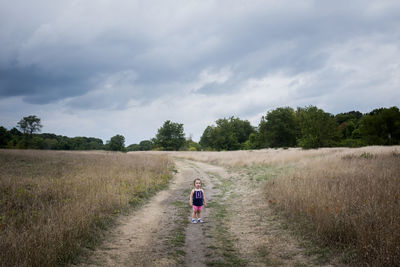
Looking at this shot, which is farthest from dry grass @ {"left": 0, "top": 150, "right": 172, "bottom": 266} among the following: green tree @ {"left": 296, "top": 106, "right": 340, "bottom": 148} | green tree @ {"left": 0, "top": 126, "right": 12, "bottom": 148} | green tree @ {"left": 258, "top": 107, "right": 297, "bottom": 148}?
green tree @ {"left": 0, "top": 126, "right": 12, "bottom": 148}

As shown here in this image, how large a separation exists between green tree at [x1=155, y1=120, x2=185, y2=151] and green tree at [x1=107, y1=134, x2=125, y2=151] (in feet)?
40.8

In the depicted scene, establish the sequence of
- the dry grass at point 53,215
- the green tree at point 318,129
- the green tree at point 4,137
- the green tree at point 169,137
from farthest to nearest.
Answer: the green tree at point 169,137 → the green tree at point 4,137 → the green tree at point 318,129 → the dry grass at point 53,215

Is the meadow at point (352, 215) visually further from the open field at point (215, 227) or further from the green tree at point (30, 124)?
the green tree at point (30, 124)

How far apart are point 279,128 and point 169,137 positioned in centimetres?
3592

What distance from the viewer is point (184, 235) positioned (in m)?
6.73

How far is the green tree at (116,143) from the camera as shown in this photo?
7675 cm

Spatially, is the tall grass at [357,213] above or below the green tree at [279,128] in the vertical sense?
below

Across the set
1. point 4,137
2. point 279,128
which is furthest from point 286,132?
point 4,137

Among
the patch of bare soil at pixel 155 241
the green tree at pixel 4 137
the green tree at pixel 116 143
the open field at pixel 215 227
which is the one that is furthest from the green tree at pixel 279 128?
the green tree at pixel 4 137

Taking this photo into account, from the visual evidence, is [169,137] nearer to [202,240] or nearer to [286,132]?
[286,132]

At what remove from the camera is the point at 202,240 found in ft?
20.7

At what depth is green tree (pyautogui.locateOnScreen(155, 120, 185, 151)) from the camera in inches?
2953

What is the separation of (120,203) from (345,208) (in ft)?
26.4

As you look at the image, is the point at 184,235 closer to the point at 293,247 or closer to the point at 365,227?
the point at 293,247
